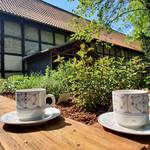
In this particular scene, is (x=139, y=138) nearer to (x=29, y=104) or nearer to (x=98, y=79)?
(x=29, y=104)

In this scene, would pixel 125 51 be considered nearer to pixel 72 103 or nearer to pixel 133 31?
pixel 133 31

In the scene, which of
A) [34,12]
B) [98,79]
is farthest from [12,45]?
[98,79]

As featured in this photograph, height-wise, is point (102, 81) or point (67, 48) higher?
point (67, 48)

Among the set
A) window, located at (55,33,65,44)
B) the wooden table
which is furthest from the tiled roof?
the wooden table

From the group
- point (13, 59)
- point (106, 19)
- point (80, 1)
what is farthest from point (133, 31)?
point (13, 59)

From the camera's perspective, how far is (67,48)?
1139 centimetres

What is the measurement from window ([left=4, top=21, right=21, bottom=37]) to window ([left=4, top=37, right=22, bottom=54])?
0.91 ft

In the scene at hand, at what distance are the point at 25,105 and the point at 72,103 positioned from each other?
39.7 inches

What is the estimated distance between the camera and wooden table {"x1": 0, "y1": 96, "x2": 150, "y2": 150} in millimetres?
809

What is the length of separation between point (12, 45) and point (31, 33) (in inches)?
54.2

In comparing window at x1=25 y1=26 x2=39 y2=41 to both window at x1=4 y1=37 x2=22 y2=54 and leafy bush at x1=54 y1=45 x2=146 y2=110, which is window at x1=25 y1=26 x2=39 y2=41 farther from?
leafy bush at x1=54 y1=45 x2=146 y2=110

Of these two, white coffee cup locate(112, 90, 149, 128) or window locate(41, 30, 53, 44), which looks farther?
window locate(41, 30, 53, 44)

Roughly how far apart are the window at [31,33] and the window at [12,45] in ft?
2.10

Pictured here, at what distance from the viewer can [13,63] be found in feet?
34.3
